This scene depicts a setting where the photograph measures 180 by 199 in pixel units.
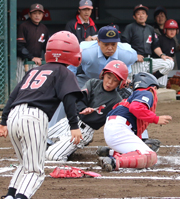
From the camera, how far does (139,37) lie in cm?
923

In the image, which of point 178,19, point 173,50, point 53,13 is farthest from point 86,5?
point 178,19

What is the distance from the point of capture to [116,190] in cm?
347

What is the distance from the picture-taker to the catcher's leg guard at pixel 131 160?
4031mm

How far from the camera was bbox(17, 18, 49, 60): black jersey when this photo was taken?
863 centimetres

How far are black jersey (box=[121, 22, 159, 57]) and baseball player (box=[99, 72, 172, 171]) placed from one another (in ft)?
15.7

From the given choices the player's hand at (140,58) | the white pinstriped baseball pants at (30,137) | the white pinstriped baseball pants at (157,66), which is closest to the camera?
the white pinstriped baseball pants at (30,137)

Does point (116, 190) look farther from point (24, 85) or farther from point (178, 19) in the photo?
point (178, 19)

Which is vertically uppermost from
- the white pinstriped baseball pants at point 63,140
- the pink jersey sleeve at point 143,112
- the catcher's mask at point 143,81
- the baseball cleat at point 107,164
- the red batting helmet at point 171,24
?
the red batting helmet at point 171,24

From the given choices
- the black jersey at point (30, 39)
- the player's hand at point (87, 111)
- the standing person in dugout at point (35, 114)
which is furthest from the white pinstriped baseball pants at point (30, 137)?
the black jersey at point (30, 39)

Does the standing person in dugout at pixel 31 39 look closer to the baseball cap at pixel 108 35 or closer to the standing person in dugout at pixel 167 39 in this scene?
the standing person in dugout at pixel 167 39

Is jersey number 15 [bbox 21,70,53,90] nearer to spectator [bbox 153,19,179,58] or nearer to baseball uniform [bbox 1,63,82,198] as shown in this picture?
baseball uniform [bbox 1,63,82,198]

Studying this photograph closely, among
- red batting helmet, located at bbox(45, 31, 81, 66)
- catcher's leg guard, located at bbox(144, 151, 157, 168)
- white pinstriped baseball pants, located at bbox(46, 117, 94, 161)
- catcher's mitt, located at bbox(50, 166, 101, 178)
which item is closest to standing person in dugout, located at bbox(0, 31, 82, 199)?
red batting helmet, located at bbox(45, 31, 81, 66)

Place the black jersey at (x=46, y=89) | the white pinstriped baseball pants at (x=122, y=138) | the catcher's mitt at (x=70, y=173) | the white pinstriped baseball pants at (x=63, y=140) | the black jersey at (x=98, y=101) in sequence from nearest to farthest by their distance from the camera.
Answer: the black jersey at (x=46, y=89)
the catcher's mitt at (x=70, y=173)
the white pinstriped baseball pants at (x=122, y=138)
the white pinstriped baseball pants at (x=63, y=140)
the black jersey at (x=98, y=101)

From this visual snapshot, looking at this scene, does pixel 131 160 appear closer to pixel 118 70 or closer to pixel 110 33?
pixel 118 70
